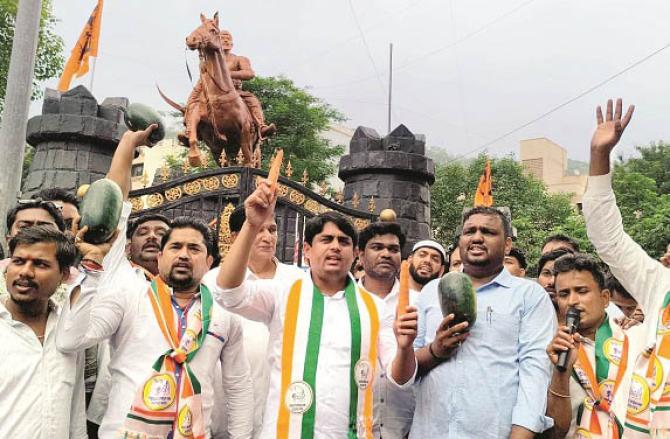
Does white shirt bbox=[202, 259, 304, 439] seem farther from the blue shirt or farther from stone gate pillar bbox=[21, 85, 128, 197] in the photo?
stone gate pillar bbox=[21, 85, 128, 197]

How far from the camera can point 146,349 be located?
2.96 m

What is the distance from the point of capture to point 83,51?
930 cm

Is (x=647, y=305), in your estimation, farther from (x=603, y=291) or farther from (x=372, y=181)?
(x=372, y=181)

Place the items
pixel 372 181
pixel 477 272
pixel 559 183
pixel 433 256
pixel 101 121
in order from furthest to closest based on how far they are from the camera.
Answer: pixel 559 183 → pixel 372 181 → pixel 101 121 → pixel 433 256 → pixel 477 272

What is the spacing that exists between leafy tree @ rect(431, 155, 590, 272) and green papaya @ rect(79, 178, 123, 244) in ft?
65.9

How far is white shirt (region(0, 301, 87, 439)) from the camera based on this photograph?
8.55 feet

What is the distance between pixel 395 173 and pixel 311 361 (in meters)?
6.60

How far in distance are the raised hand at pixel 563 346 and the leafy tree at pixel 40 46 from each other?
17751mm

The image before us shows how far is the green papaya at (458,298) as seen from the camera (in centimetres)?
283

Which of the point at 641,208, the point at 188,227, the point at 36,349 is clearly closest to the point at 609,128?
the point at 188,227

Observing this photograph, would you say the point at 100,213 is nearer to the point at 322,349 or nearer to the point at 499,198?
the point at 322,349

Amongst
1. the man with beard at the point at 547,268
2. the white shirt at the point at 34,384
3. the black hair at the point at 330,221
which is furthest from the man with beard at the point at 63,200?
the man with beard at the point at 547,268

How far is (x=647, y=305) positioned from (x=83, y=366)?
264cm

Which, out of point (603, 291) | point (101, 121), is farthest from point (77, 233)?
point (101, 121)
